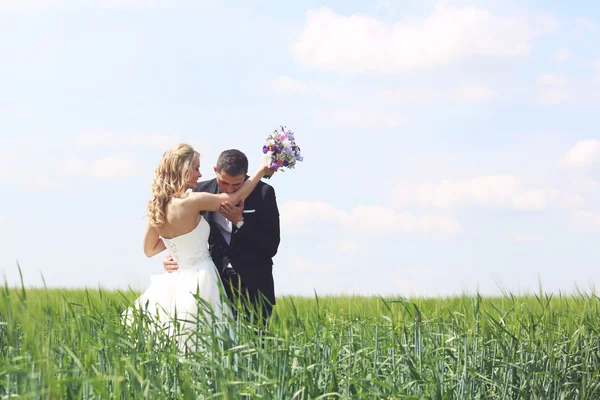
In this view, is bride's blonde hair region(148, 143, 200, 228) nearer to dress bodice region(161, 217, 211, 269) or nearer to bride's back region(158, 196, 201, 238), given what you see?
bride's back region(158, 196, 201, 238)

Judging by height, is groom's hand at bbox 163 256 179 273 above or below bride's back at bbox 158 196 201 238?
below

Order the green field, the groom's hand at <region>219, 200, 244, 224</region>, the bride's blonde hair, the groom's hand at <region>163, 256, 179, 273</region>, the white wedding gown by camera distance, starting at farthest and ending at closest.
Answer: the groom's hand at <region>163, 256, 179, 273</region> → the white wedding gown → the groom's hand at <region>219, 200, 244, 224</region> → the bride's blonde hair → the green field

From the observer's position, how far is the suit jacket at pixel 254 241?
19.7ft

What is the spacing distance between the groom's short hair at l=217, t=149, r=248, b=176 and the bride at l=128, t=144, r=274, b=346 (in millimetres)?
117

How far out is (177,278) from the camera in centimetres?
583

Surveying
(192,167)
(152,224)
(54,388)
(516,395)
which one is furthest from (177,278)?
(54,388)

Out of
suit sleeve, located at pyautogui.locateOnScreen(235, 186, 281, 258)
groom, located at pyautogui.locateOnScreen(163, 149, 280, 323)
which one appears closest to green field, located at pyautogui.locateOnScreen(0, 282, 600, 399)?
groom, located at pyautogui.locateOnScreen(163, 149, 280, 323)

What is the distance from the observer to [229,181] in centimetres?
566

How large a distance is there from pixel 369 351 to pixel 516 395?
92cm

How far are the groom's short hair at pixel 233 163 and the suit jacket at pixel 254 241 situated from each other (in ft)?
1.38

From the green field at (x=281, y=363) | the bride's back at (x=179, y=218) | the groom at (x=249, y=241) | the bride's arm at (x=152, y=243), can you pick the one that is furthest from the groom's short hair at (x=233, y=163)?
the green field at (x=281, y=363)

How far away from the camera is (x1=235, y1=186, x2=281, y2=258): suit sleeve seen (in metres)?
5.96

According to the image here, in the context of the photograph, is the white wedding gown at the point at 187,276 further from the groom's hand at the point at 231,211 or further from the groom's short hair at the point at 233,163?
the groom's short hair at the point at 233,163

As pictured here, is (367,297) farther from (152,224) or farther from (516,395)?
(516,395)
